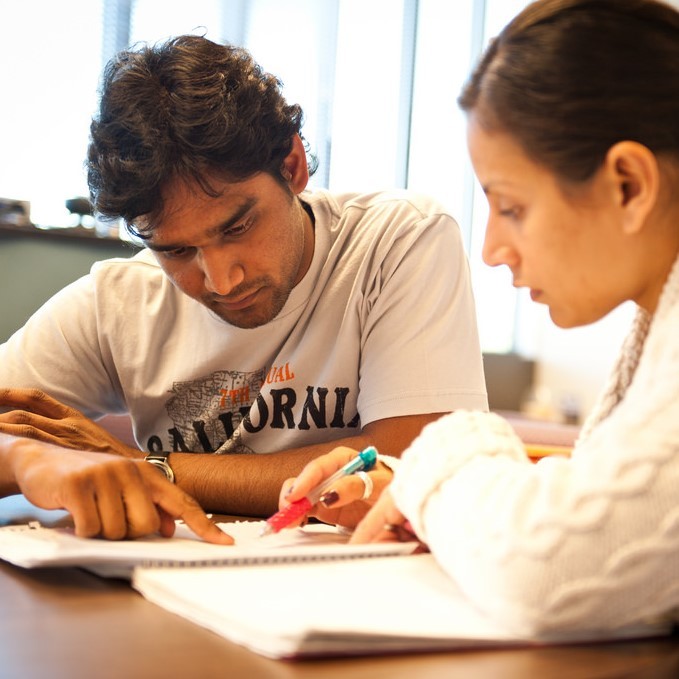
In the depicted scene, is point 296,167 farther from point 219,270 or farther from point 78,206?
point 78,206

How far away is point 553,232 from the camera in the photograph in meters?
0.79

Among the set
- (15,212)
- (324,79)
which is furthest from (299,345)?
(324,79)

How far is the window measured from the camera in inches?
141

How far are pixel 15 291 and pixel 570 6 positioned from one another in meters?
2.60

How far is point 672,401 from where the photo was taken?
0.63 meters

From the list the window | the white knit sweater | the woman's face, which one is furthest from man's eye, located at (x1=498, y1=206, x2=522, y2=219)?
the window

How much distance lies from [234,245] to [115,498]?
67 cm

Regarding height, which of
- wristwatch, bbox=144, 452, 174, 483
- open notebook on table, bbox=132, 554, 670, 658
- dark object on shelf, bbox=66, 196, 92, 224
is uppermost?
dark object on shelf, bbox=66, 196, 92, 224

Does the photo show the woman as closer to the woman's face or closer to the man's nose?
the woman's face

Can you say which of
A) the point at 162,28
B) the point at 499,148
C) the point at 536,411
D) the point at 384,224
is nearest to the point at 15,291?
the point at 162,28

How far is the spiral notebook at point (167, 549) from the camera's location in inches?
30.0

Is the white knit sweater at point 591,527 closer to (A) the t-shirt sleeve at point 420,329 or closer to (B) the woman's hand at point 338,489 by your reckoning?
(B) the woman's hand at point 338,489

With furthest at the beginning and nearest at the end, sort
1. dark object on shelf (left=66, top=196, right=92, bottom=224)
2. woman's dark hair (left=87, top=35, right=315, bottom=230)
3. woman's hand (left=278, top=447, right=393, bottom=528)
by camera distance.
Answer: dark object on shelf (left=66, top=196, right=92, bottom=224) < woman's dark hair (left=87, top=35, right=315, bottom=230) < woman's hand (left=278, top=447, right=393, bottom=528)

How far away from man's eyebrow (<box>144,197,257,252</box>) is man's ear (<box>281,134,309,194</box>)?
0.48 ft
